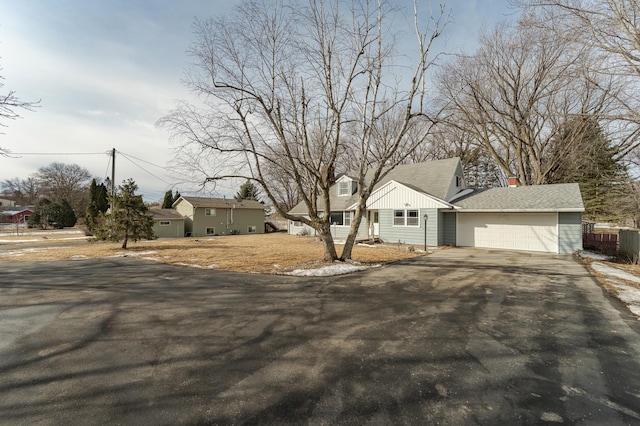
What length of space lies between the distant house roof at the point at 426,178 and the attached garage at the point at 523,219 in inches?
58.9

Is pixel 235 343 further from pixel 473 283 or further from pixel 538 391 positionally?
pixel 473 283

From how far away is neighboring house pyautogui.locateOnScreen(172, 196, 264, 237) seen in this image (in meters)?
28.7

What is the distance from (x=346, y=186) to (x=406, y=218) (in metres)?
6.72

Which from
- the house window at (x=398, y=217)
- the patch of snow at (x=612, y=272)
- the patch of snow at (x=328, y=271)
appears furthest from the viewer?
the house window at (x=398, y=217)

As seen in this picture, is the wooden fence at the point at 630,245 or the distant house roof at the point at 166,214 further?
the distant house roof at the point at 166,214

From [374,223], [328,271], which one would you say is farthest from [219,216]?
[328,271]

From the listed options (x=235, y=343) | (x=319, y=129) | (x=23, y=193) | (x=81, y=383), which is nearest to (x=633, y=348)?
(x=235, y=343)

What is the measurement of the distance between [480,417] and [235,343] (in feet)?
9.68

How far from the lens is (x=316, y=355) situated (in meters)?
3.59

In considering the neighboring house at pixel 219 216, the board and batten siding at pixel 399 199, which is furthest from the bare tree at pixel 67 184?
the board and batten siding at pixel 399 199

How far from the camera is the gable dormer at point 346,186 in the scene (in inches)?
902

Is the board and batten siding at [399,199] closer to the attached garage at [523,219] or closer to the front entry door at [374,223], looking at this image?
the front entry door at [374,223]

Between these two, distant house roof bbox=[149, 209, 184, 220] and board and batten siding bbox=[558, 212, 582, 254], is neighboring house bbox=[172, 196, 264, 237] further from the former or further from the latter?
board and batten siding bbox=[558, 212, 582, 254]

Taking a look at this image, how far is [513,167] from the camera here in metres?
27.6
